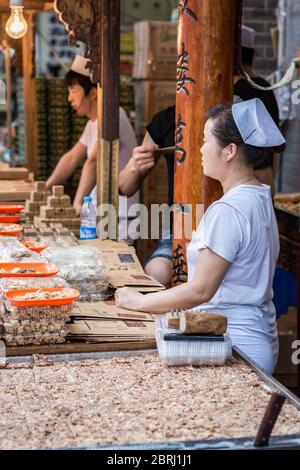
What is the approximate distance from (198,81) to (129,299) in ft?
3.88

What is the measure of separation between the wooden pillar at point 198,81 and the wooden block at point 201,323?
1216mm

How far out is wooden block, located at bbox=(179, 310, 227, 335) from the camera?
2.59 meters

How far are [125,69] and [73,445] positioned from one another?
9.70m

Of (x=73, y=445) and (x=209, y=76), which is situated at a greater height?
(x=209, y=76)

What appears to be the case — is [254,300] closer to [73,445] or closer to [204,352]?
[204,352]

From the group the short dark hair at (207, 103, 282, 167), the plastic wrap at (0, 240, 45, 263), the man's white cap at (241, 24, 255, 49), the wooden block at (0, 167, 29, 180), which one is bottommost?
the wooden block at (0, 167, 29, 180)

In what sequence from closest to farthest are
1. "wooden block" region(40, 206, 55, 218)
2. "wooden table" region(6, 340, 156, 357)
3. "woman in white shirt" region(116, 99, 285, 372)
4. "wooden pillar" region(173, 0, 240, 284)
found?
"wooden table" region(6, 340, 156, 357), "woman in white shirt" region(116, 99, 285, 372), "wooden pillar" region(173, 0, 240, 284), "wooden block" region(40, 206, 55, 218)

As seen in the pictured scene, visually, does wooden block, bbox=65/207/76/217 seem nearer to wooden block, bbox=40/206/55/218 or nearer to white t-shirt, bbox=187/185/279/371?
wooden block, bbox=40/206/55/218

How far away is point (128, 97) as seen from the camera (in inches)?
365

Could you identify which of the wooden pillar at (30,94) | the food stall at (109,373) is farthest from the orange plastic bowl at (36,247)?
the wooden pillar at (30,94)

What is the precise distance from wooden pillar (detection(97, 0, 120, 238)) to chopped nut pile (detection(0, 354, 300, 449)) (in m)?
2.41

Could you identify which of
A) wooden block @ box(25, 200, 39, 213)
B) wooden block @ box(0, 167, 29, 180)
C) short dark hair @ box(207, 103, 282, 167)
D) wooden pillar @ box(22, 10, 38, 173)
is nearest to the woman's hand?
short dark hair @ box(207, 103, 282, 167)

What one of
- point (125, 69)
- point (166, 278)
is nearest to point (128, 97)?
point (125, 69)

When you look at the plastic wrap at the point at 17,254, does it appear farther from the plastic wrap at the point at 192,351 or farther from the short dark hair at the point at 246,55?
the short dark hair at the point at 246,55
